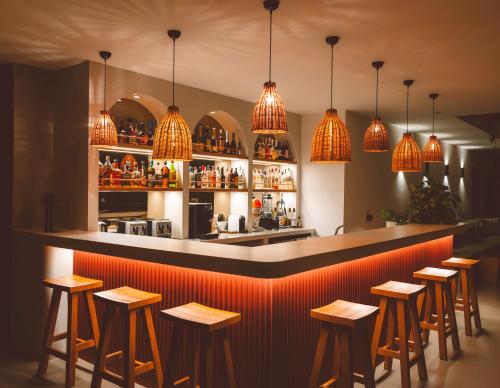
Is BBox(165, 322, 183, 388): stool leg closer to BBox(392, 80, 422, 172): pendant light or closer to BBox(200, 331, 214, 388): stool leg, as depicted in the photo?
BBox(200, 331, 214, 388): stool leg

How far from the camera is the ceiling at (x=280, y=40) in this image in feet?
9.05

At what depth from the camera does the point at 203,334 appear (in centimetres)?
232

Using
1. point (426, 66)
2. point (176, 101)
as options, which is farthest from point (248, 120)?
point (426, 66)

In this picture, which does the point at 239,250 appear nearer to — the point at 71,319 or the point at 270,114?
the point at 270,114

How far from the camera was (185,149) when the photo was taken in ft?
10.5

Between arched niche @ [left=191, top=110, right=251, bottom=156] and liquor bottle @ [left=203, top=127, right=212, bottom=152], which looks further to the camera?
arched niche @ [left=191, top=110, right=251, bottom=156]

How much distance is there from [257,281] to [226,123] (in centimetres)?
333

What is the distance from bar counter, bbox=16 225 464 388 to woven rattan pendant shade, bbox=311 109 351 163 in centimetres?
63

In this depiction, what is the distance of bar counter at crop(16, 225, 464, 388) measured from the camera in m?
2.59

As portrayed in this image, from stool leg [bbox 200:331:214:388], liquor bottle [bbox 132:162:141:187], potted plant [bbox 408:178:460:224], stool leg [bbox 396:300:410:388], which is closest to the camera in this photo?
stool leg [bbox 200:331:214:388]

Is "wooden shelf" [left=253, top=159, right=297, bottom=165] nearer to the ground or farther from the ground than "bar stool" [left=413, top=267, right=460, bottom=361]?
farther from the ground

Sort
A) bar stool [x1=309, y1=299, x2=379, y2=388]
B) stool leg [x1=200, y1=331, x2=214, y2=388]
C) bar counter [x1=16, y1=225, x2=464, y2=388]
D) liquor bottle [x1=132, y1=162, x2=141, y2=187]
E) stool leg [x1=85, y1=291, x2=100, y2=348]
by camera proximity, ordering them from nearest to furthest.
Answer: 1. stool leg [x1=200, y1=331, x2=214, y2=388]
2. bar stool [x1=309, y1=299, x2=379, y2=388]
3. bar counter [x1=16, y1=225, x2=464, y2=388]
4. stool leg [x1=85, y1=291, x2=100, y2=348]
5. liquor bottle [x1=132, y1=162, x2=141, y2=187]

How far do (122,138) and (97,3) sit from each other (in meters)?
1.83

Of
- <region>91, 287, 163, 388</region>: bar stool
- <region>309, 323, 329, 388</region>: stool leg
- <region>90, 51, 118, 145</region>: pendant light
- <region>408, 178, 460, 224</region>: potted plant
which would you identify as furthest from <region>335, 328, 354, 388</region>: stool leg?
<region>408, 178, 460, 224</region>: potted plant
